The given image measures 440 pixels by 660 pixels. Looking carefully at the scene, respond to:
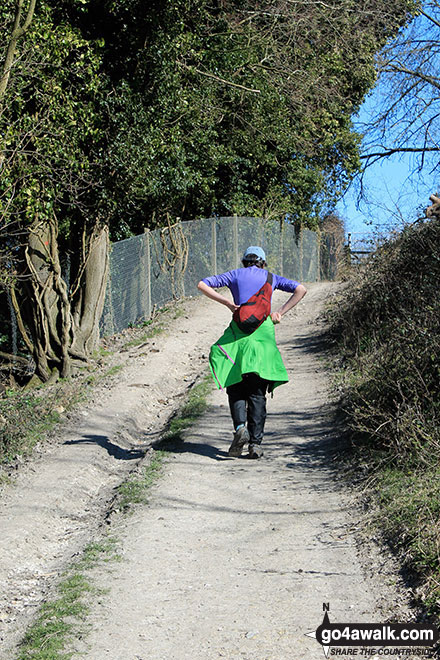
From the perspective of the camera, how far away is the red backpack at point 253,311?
294 inches

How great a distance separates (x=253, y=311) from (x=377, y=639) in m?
3.85

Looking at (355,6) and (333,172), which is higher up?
(355,6)

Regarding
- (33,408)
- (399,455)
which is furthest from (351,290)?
A: (399,455)

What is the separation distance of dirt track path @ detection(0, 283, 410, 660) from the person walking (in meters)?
0.49

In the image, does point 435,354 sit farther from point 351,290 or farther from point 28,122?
point 28,122

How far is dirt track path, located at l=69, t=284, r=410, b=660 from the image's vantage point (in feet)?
13.8

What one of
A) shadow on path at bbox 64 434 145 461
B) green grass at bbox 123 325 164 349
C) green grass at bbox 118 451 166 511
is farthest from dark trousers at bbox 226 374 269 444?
green grass at bbox 123 325 164 349

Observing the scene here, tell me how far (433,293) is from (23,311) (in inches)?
330

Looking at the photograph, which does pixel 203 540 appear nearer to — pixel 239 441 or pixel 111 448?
pixel 239 441

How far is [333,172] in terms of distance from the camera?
2734 cm

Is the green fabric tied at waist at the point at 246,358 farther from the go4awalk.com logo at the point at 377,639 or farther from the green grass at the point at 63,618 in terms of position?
the go4awalk.com logo at the point at 377,639

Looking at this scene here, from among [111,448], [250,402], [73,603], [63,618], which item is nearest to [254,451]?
[250,402]

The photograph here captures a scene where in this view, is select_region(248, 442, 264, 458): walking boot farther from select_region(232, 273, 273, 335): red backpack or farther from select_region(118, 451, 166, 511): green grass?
select_region(232, 273, 273, 335): red backpack

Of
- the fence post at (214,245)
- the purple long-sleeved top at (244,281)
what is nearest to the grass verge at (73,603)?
the purple long-sleeved top at (244,281)
